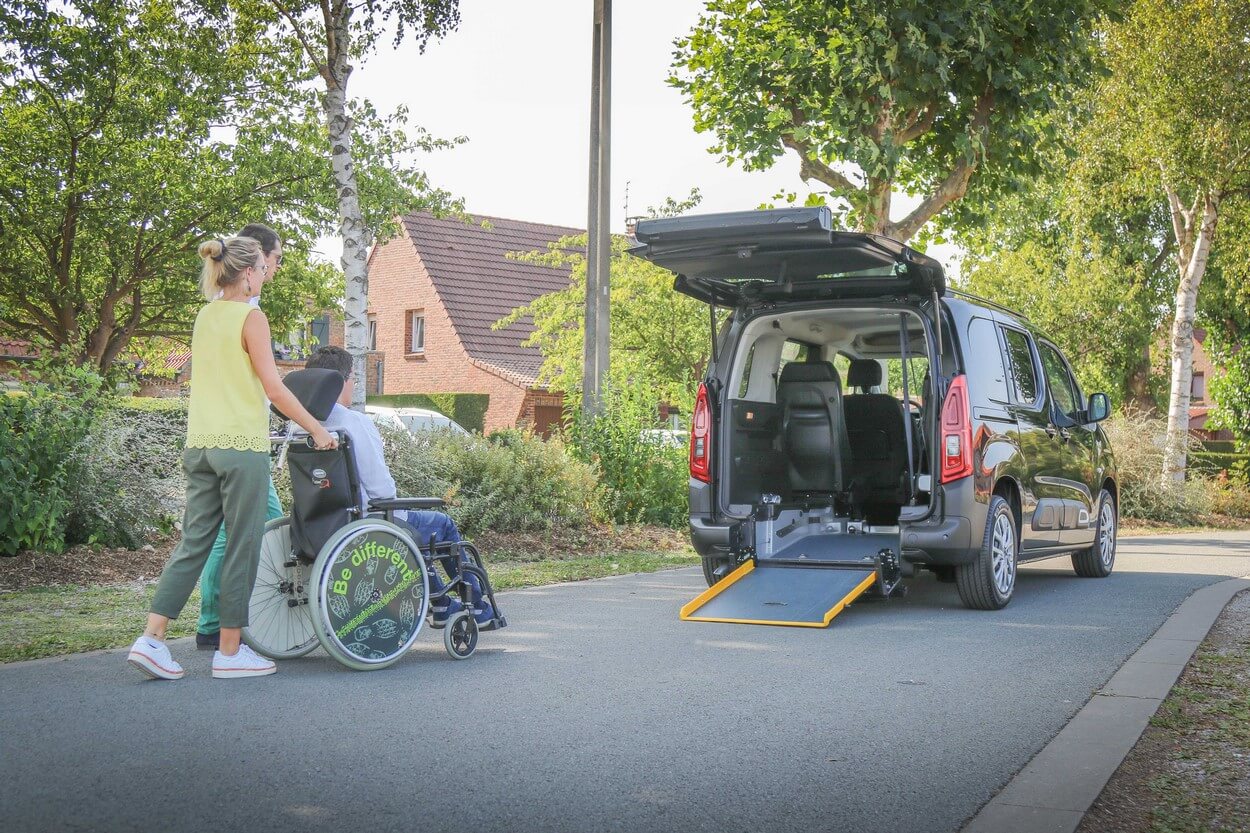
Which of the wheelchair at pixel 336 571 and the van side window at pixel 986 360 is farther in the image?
the van side window at pixel 986 360

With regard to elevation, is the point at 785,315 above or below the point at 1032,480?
above

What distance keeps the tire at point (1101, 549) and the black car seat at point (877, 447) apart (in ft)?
7.50

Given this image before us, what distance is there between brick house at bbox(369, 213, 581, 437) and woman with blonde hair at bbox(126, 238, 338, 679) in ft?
87.4

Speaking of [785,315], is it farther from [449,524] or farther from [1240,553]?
[1240,553]

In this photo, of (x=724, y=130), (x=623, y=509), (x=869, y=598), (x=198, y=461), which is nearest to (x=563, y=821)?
(x=198, y=461)

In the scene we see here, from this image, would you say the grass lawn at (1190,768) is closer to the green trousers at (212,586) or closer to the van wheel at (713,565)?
the van wheel at (713,565)

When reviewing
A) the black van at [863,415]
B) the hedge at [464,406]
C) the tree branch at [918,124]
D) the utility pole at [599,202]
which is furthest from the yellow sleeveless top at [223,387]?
the hedge at [464,406]

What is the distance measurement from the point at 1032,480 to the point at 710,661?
3.72 meters

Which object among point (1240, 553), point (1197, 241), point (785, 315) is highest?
point (1197, 241)

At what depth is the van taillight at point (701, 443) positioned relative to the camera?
8.99 m

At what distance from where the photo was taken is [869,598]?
9359mm

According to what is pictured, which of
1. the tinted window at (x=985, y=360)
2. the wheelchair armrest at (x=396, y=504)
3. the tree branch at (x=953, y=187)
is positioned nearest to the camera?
the wheelchair armrest at (x=396, y=504)

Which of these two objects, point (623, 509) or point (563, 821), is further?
point (623, 509)

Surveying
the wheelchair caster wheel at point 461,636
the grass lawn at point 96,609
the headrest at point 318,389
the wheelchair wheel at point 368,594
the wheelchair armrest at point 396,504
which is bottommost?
→ the grass lawn at point 96,609
